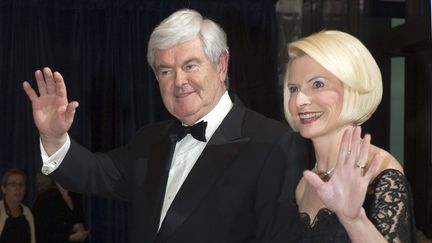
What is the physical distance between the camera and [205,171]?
2.06m

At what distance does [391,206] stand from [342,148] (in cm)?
24

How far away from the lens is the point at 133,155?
2.36 m

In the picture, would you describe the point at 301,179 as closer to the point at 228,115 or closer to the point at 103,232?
the point at 228,115

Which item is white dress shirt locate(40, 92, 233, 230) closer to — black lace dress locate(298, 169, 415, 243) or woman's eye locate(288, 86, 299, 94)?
woman's eye locate(288, 86, 299, 94)

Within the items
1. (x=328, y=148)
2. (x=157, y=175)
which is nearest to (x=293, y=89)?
(x=328, y=148)

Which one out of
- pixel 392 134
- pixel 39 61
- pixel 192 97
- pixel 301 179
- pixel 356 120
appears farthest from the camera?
pixel 39 61

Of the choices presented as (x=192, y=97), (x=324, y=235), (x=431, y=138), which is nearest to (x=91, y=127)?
(x=431, y=138)

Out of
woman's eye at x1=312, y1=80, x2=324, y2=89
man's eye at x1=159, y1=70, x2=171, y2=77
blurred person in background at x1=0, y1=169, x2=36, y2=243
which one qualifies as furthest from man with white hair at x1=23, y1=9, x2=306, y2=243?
blurred person in background at x1=0, y1=169, x2=36, y2=243

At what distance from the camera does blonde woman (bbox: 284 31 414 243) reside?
1.47 meters

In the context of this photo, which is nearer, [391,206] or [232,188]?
[391,206]

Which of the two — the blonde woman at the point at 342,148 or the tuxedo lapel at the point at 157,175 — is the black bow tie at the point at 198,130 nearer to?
the tuxedo lapel at the point at 157,175

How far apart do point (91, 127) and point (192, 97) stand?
3.82 m

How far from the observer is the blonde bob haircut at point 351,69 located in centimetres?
167

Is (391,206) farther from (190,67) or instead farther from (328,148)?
(190,67)
